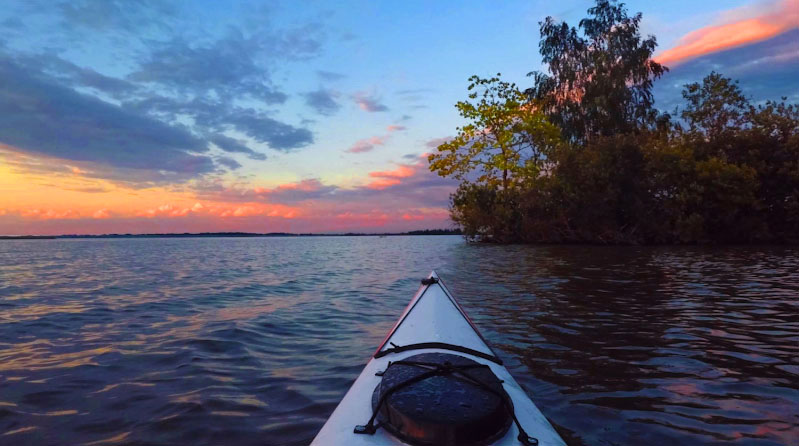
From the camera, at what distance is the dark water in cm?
318

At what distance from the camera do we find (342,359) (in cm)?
489

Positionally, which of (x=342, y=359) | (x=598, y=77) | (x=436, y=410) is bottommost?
(x=342, y=359)

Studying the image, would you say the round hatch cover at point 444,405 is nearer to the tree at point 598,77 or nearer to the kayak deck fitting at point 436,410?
the kayak deck fitting at point 436,410

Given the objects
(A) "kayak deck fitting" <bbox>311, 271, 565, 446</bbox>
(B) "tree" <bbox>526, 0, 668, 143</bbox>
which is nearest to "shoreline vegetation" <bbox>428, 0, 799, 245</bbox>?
(B) "tree" <bbox>526, 0, 668, 143</bbox>

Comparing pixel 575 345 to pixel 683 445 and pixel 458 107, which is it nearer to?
pixel 683 445

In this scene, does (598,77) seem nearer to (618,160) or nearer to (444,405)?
(618,160)

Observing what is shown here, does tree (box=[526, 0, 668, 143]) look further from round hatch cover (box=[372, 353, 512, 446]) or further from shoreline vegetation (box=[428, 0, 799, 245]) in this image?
round hatch cover (box=[372, 353, 512, 446])

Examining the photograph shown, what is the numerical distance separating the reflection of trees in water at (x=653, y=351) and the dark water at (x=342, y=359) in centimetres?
2

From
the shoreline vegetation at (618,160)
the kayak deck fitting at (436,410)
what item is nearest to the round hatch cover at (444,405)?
the kayak deck fitting at (436,410)

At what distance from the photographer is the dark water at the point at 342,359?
318cm

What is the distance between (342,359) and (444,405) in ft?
9.71

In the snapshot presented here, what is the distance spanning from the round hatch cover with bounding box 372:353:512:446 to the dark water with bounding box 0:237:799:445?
40.5 inches

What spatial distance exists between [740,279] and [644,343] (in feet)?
23.0

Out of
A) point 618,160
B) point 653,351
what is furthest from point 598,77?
point 653,351
